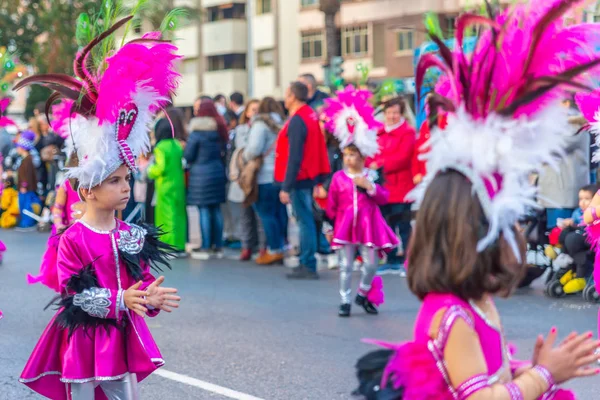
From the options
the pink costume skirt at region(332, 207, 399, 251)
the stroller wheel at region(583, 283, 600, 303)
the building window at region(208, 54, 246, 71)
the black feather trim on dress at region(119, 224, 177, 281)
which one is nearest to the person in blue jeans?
the pink costume skirt at region(332, 207, 399, 251)

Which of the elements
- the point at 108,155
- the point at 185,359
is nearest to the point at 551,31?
the point at 108,155

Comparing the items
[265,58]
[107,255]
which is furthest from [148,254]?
[265,58]

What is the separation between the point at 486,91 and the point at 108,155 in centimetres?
236

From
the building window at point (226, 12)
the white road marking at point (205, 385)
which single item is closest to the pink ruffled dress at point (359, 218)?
the white road marking at point (205, 385)

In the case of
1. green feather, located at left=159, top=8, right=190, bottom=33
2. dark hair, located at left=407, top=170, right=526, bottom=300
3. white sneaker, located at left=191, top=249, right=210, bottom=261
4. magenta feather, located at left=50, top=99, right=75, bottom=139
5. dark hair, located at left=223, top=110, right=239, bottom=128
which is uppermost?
green feather, located at left=159, top=8, right=190, bottom=33

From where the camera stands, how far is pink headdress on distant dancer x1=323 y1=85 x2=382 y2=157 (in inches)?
349

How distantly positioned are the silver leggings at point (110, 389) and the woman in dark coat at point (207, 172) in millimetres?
8126

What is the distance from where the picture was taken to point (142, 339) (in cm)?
468

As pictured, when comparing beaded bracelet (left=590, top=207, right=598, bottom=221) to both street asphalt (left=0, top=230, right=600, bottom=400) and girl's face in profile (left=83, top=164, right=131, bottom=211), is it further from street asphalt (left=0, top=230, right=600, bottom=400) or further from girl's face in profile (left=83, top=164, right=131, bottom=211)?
girl's face in profile (left=83, top=164, right=131, bottom=211)

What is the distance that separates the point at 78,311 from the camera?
4.55 meters

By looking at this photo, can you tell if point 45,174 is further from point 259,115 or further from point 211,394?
point 211,394

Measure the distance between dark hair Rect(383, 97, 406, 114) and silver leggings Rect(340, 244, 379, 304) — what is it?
6.79 feet

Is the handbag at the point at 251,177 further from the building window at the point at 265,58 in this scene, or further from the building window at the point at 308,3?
the building window at the point at 265,58

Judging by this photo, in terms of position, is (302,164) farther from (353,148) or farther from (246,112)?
(353,148)
